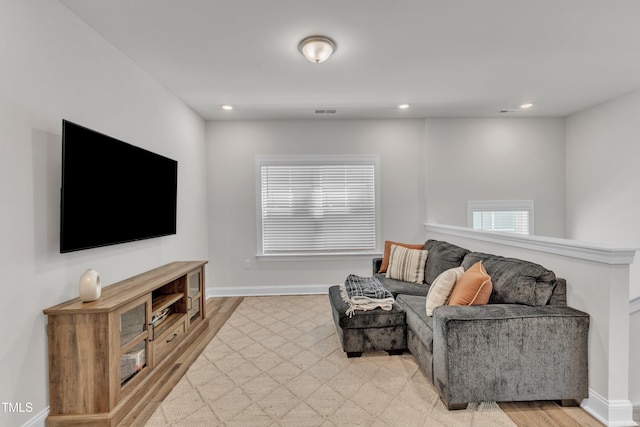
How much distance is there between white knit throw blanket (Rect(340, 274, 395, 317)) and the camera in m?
2.77

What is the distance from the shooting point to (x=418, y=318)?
249cm

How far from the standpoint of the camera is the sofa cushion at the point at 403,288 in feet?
10.8

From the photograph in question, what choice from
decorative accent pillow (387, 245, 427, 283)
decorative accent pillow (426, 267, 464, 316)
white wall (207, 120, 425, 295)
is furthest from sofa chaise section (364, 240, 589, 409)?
white wall (207, 120, 425, 295)

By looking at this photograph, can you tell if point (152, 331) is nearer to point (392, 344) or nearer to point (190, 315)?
point (190, 315)

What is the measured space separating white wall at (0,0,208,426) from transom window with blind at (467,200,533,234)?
15.8 feet

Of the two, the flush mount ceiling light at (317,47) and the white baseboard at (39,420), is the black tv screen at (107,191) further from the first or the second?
the flush mount ceiling light at (317,47)

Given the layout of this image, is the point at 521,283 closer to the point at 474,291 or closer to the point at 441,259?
the point at 474,291

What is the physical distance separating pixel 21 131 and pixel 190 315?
2.13 m

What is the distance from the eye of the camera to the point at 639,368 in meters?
2.03

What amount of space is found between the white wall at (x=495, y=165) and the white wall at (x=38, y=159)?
4.27 meters

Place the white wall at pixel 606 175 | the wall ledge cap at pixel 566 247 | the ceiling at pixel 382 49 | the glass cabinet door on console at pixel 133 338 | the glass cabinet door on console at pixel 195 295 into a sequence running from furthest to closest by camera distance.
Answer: the white wall at pixel 606 175, the glass cabinet door on console at pixel 195 295, the ceiling at pixel 382 49, the glass cabinet door on console at pixel 133 338, the wall ledge cap at pixel 566 247

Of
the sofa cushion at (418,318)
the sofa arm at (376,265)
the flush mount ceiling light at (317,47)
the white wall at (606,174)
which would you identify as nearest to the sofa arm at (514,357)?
the sofa cushion at (418,318)

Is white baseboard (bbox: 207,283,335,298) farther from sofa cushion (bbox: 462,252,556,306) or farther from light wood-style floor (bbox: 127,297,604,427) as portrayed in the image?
sofa cushion (bbox: 462,252,556,306)

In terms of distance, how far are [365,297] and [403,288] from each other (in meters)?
A: 0.73
